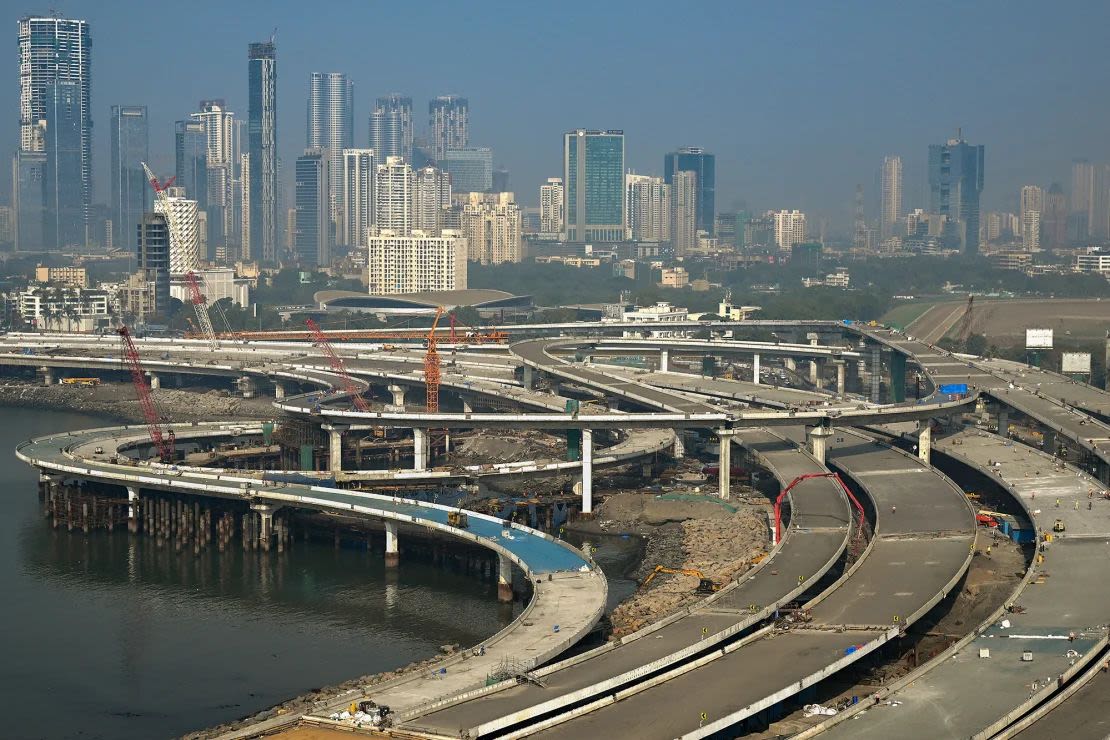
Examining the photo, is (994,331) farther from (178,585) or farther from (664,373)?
(178,585)

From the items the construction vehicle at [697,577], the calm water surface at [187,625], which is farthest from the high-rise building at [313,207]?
the construction vehicle at [697,577]

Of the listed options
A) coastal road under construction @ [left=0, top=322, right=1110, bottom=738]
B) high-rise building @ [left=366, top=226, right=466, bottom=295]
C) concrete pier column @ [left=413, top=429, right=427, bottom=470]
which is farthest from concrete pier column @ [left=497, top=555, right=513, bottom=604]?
high-rise building @ [left=366, top=226, right=466, bottom=295]

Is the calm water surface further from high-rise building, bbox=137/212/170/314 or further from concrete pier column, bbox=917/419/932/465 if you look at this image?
high-rise building, bbox=137/212/170/314

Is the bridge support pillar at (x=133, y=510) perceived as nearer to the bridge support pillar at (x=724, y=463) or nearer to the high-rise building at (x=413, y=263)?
the bridge support pillar at (x=724, y=463)

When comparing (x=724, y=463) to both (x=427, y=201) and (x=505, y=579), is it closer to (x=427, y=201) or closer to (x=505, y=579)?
(x=505, y=579)

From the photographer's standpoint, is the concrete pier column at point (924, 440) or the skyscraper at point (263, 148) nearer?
the concrete pier column at point (924, 440)

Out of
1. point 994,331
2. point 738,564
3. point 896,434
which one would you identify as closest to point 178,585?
point 738,564
